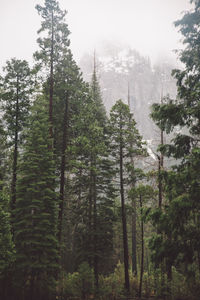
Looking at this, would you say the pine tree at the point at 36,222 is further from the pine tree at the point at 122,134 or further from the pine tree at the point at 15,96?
the pine tree at the point at 122,134

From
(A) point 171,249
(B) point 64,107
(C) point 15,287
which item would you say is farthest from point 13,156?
(A) point 171,249

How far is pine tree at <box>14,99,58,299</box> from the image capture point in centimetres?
1144

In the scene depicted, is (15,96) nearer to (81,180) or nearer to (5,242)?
(81,180)

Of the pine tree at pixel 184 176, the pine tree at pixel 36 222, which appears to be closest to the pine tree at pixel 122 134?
the pine tree at pixel 36 222

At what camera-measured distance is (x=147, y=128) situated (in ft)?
572

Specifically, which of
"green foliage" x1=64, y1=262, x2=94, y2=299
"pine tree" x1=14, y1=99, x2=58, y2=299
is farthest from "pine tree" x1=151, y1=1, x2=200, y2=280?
"green foliage" x1=64, y1=262, x2=94, y2=299

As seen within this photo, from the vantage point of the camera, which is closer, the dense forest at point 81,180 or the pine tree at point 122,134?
the dense forest at point 81,180

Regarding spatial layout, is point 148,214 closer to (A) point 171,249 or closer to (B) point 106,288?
(A) point 171,249

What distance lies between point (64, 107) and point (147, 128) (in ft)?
532

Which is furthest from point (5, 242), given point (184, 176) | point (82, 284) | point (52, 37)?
point (52, 37)

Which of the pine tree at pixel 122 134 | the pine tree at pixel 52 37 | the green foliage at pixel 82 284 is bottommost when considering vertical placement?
the green foliage at pixel 82 284

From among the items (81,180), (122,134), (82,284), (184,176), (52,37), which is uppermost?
(52,37)

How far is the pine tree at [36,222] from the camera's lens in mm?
11438

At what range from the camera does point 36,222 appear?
12211 mm
